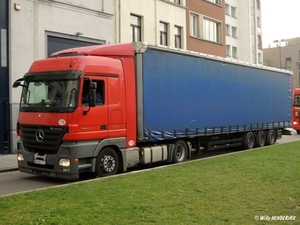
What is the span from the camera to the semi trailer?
31.0 ft

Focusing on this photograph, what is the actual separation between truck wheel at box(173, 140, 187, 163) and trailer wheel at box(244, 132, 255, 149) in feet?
15.5

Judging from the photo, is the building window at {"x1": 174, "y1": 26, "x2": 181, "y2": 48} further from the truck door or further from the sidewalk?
the truck door

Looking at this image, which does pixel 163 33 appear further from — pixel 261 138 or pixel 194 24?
pixel 261 138

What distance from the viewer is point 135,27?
23.4 metres

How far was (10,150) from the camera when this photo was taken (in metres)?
16.0

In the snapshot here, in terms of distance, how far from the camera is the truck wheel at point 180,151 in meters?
12.7

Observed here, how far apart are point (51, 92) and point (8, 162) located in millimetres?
5296

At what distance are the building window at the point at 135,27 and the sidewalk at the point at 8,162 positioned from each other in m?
10.7

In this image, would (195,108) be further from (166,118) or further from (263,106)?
(263,106)

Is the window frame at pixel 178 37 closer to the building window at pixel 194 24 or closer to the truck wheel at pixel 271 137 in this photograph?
the building window at pixel 194 24

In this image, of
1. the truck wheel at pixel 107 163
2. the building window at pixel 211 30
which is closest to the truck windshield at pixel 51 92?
the truck wheel at pixel 107 163

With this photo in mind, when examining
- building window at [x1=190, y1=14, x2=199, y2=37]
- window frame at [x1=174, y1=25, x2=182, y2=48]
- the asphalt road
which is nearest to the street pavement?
the asphalt road

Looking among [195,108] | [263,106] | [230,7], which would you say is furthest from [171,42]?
[230,7]

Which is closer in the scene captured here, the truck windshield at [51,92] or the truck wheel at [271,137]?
the truck windshield at [51,92]
